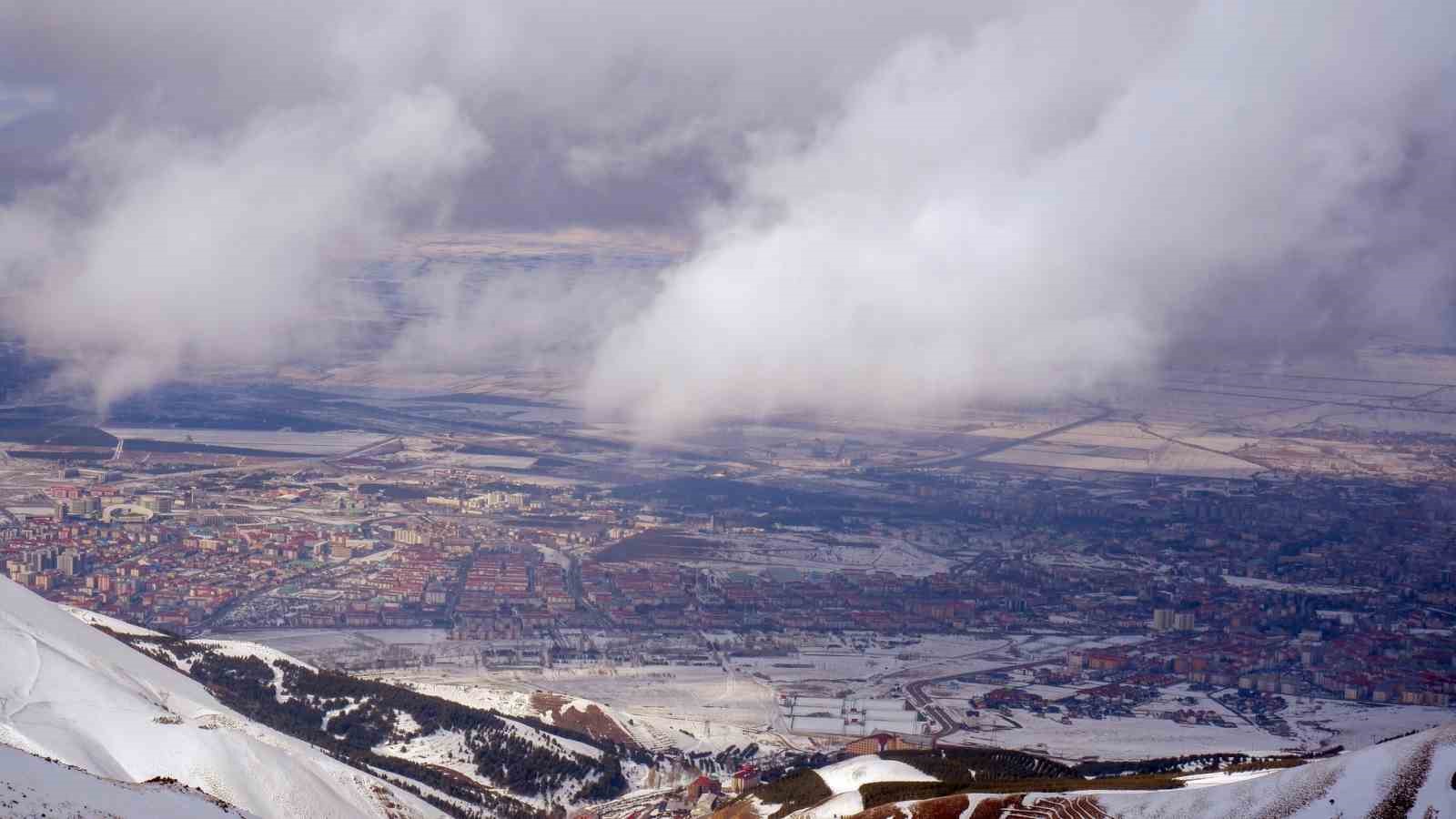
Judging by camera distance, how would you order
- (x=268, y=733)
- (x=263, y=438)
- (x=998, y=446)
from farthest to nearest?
(x=263, y=438), (x=998, y=446), (x=268, y=733)

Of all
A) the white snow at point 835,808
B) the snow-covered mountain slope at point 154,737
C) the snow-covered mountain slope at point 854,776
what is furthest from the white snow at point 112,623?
the white snow at point 835,808

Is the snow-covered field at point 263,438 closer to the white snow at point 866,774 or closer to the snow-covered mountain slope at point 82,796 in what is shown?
the white snow at point 866,774

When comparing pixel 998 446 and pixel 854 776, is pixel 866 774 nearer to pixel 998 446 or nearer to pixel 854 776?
pixel 854 776

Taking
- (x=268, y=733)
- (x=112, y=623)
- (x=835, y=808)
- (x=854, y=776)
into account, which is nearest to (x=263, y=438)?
(x=112, y=623)

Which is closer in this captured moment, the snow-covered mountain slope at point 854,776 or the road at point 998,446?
the snow-covered mountain slope at point 854,776

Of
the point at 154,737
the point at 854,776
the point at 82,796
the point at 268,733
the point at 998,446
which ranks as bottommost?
the point at 854,776

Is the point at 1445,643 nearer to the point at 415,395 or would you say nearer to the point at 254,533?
the point at 254,533
